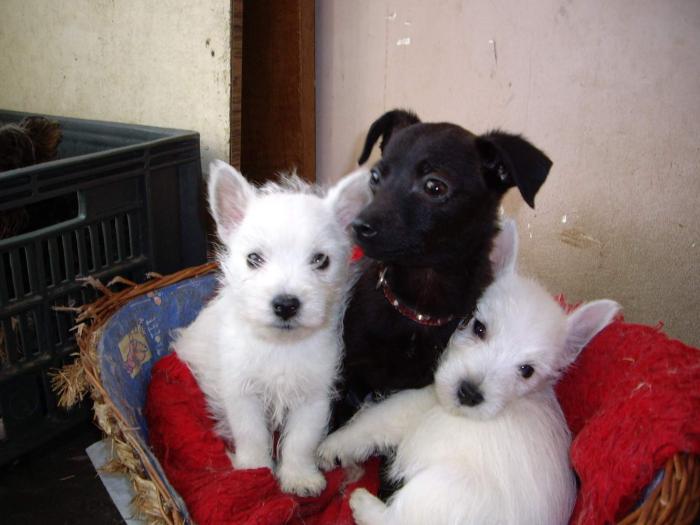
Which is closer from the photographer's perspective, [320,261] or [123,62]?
[320,261]

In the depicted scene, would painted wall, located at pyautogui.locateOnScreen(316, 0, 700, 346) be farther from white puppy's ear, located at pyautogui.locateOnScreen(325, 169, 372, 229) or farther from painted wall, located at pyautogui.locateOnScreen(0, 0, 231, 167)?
white puppy's ear, located at pyautogui.locateOnScreen(325, 169, 372, 229)

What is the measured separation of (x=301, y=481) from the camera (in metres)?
2.01

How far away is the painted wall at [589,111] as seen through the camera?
241 cm

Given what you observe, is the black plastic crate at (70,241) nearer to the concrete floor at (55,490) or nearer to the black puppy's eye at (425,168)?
the concrete floor at (55,490)

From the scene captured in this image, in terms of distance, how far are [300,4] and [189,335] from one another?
5.98 ft

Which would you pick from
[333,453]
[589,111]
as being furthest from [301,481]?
[589,111]

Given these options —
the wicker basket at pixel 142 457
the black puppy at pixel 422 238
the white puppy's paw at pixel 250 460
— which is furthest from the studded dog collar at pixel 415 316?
the wicker basket at pixel 142 457

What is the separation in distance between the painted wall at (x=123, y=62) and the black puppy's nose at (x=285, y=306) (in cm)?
157

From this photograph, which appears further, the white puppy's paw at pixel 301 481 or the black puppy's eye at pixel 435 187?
the white puppy's paw at pixel 301 481

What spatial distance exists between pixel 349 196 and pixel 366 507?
3.43 ft

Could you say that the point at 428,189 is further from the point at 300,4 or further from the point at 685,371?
the point at 300,4

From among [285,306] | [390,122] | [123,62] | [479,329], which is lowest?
[479,329]

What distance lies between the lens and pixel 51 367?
246 centimetres

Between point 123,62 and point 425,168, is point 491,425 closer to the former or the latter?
point 425,168
